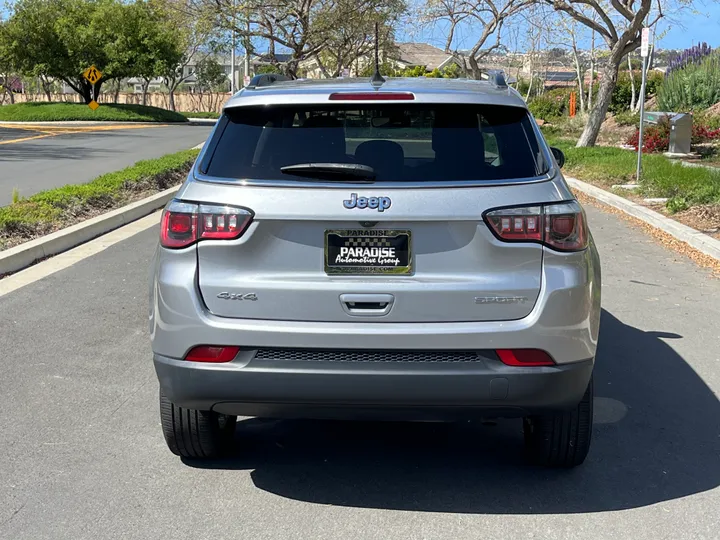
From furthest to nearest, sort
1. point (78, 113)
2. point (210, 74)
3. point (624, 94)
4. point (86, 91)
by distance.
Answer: point (210, 74) < point (86, 91) < point (78, 113) < point (624, 94)

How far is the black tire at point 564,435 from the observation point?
3955 millimetres

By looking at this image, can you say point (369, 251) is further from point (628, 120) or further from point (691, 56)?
point (691, 56)

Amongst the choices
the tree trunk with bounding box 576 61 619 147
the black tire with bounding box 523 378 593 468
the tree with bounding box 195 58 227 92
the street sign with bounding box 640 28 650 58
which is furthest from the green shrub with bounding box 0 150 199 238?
the tree with bounding box 195 58 227 92

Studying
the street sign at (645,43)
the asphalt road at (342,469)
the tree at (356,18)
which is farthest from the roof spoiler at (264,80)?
the tree at (356,18)

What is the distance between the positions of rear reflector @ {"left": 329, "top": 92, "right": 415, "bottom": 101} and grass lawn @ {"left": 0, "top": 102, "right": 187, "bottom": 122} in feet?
156

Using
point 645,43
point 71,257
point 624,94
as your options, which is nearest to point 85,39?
point 624,94

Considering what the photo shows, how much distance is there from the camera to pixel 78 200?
39.3 feet

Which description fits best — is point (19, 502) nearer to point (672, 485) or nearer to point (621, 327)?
point (672, 485)

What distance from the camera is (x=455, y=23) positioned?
30938 millimetres

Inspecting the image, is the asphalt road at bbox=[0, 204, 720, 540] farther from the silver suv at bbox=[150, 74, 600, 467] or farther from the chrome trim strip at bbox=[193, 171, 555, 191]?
the chrome trim strip at bbox=[193, 171, 555, 191]

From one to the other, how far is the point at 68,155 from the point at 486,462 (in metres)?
20.8

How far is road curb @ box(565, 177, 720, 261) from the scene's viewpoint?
32.9ft

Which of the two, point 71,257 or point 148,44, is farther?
point 148,44

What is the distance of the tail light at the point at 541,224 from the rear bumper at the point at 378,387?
0.51 meters
